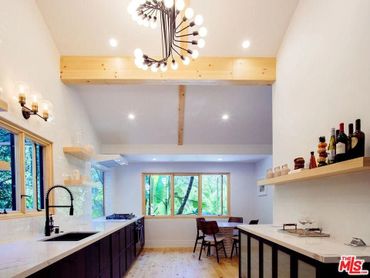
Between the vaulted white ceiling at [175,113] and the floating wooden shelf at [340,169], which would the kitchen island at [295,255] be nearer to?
the floating wooden shelf at [340,169]

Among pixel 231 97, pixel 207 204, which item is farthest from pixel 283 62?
pixel 207 204

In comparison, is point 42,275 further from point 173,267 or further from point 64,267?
point 173,267

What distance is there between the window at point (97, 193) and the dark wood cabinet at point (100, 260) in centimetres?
134

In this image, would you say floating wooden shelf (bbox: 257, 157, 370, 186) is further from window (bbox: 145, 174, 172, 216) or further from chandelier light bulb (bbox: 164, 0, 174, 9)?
window (bbox: 145, 174, 172, 216)

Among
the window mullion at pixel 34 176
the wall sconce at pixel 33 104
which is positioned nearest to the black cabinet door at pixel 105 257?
the window mullion at pixel 34 176

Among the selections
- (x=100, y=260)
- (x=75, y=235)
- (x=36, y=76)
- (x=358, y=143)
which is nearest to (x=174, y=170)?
(x=75, y=235)

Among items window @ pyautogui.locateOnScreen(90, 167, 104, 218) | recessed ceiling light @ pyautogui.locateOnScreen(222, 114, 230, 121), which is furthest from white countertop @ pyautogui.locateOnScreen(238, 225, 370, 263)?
window @ pyautogui.locateOnScreen(90, 167, 104, 218)

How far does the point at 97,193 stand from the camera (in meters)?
7.05

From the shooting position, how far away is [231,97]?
17.8ft

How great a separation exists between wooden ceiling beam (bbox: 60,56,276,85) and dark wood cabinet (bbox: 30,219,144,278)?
2.09 metres

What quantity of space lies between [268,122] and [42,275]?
5.03m

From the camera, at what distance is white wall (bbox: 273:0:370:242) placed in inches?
97.5

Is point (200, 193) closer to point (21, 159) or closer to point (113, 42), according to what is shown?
point (113, 42)

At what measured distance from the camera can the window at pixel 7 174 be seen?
297 centimetres
